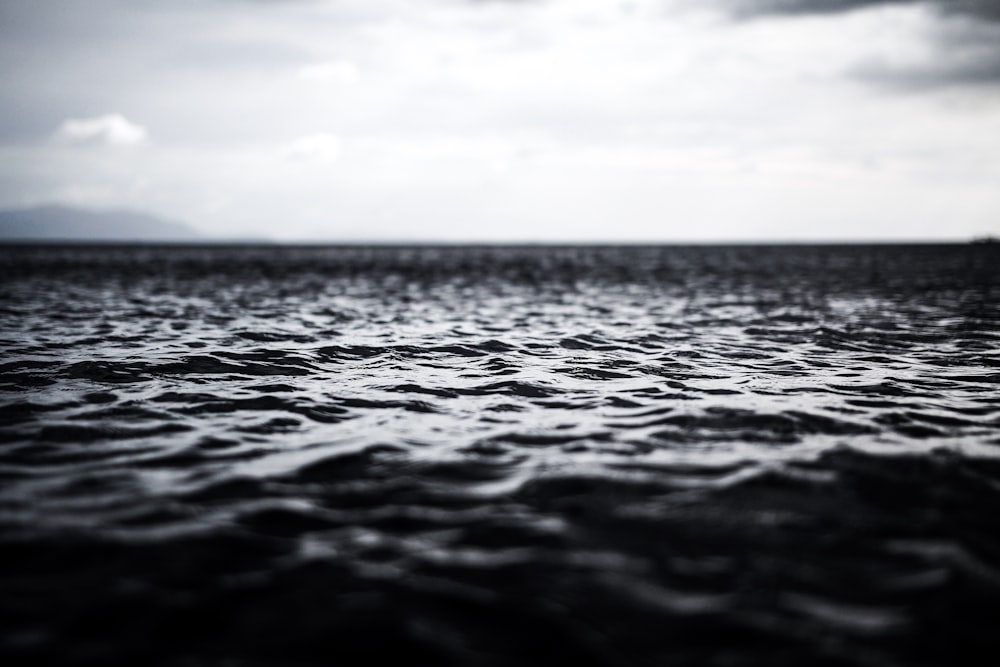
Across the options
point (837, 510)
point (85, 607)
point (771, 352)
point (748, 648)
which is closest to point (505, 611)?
point (748, 648)

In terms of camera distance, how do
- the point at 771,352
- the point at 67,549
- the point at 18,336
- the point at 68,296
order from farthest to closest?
the point at 68,296
the point at 18,336
the point at 771,352
the point at 67,549

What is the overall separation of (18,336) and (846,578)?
59.7ft

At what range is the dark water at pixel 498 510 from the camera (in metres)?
3.65

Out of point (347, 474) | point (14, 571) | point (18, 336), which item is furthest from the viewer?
point (18, 336)

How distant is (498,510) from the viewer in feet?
17.6

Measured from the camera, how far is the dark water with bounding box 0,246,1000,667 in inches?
144

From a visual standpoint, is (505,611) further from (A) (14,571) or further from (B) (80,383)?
(B) (80,383)

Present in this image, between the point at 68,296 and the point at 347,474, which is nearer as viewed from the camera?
the point at 347,474

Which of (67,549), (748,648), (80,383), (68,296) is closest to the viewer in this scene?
(748,648)

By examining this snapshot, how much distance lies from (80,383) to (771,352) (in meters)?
13.0

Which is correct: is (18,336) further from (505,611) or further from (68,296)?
Answer: (505,611)

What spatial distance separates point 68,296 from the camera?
2752 centimetres

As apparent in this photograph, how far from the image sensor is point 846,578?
428cm

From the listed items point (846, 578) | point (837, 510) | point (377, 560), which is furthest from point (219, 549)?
point (837, 510)
